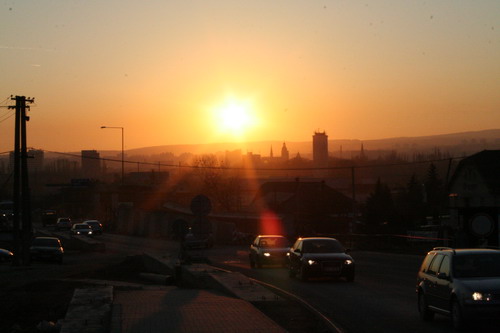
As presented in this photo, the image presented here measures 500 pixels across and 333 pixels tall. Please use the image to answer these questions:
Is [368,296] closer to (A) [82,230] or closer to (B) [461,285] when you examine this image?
(B) [461,285]

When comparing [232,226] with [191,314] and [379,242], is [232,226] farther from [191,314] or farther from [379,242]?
[191,314]

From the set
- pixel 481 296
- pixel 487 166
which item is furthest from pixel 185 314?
pixel 487 166

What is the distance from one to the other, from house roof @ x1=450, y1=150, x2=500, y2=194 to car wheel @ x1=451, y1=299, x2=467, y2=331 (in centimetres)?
4567

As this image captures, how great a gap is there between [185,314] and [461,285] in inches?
206

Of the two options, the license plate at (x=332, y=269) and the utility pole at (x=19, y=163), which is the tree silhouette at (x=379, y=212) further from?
the license plate at (x=332, y=269)

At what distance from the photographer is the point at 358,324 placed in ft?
46.4

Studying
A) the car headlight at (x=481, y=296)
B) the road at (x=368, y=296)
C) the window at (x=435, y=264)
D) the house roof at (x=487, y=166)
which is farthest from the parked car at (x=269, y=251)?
the house roof at (x=487, y=166)

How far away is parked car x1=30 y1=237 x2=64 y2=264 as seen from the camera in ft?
148

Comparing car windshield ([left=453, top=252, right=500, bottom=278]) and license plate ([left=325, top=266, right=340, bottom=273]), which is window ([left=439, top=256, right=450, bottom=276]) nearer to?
car windshield ([left=453, top=252, right=500, bottom=278])

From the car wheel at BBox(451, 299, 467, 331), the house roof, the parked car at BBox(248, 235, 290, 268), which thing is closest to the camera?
the car wheel at BBox(451, 299, 467, 331)

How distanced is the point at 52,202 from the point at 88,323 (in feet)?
523

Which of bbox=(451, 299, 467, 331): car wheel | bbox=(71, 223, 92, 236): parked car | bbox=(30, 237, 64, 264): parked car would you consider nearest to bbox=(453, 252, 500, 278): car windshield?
bbox=(451, 299, 467, 331): car wheel

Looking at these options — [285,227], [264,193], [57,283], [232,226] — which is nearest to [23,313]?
[57,283]

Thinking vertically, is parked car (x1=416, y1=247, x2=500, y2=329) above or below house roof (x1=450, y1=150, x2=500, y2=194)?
below
